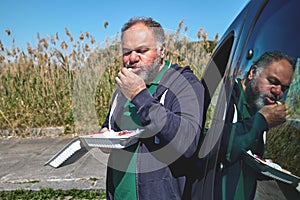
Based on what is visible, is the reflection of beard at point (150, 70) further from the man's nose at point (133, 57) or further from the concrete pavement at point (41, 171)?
the concrete pavement at point (41, 171)

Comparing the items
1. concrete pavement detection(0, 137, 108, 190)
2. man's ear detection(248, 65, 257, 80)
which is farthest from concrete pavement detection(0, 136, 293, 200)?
man's ear detection(248, 65, 257, 80)

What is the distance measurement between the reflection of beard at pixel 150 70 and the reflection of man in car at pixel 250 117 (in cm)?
77

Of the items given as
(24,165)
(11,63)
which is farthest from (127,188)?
(11,63)

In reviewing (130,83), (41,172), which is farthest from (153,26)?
(41,172)

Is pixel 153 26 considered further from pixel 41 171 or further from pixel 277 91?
pixel 41 171

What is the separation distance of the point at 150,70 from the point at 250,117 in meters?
0.94

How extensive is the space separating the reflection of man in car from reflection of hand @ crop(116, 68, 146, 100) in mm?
625

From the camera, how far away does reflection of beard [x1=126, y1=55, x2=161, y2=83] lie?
6.48 ft

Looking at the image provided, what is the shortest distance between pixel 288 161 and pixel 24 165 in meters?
5.65

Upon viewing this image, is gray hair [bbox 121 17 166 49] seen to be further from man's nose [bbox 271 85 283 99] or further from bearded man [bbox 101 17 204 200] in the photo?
man's nose [bbox 271 85 283 99]

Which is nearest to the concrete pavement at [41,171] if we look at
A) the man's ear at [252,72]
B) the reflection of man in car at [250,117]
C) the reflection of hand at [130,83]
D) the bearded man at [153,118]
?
the bearded man at [153,118]

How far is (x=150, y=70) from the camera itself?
6.61 feet

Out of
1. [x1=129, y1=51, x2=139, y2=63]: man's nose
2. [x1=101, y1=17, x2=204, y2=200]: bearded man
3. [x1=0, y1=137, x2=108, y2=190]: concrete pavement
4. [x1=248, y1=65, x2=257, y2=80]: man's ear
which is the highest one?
[x1=129, y1=51, x2=139, y2=63]: man's nose

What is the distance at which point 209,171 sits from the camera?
4.56ft
